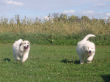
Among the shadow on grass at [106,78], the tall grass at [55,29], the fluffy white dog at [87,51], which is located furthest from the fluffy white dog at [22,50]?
the tall grass at [55,29]

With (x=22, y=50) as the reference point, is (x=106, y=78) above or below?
below

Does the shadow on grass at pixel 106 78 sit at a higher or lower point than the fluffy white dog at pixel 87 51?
lower

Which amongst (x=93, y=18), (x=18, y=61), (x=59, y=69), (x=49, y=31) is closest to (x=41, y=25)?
(x=49, y=31)

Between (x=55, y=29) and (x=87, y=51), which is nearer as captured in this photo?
(x=87, y=51)

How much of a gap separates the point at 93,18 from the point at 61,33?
3.41 metres

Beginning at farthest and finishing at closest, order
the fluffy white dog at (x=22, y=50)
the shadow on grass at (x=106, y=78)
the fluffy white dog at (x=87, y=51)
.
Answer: the fluffy white dog at (x=22, y=50) < the fluffy white dog at (x=87, y=51) < the shadow on grass at (x=106, y=78)

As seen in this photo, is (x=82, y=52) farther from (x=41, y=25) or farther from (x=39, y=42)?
(x=41, y=25)

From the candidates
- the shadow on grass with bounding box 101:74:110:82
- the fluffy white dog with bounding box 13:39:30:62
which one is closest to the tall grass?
the fluffy white dog with bounding box 13:39:30:62

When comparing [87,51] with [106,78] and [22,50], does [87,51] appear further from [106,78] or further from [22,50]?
[22,50]

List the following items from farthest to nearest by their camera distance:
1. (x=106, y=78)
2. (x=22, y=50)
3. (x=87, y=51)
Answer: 1. (x=22, y=50)
2. (x=87, y=51)
3. (x=106, y=78)

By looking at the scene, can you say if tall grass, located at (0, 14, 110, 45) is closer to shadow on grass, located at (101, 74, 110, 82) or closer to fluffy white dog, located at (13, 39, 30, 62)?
fluffy white dog, located at (13, 39, 30, 62)

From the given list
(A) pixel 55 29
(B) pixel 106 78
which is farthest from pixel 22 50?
(A) pixel 55 29

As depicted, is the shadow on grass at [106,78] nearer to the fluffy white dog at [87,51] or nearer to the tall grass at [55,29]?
the fluffy white dog at [87,51]

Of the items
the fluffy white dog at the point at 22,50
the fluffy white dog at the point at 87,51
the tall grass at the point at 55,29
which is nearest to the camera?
the fluffy white dog at the point at 87,51
